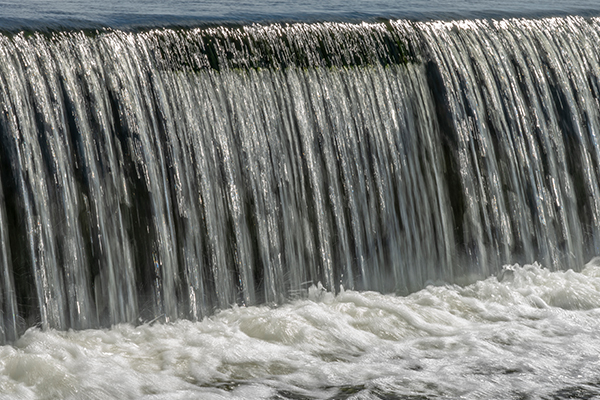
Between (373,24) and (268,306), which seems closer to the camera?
(268,306)

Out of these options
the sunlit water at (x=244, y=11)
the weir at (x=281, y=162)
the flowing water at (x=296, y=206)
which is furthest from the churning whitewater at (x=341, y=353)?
the sunlit water at (x=244, y=11)

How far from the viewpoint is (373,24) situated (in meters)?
6.75

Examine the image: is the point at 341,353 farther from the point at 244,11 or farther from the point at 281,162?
the point at 244,11

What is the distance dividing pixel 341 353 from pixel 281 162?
1542 mm

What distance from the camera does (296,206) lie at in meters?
5.98

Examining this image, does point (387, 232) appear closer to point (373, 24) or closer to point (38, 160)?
point (373, 24)

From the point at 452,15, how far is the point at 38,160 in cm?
381

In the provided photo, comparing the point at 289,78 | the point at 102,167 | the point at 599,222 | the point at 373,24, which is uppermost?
the point at 373,24

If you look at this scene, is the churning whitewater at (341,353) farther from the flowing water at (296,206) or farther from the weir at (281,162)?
the weir at (281,162)

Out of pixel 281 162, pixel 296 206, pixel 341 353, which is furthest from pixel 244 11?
pixel 341 353

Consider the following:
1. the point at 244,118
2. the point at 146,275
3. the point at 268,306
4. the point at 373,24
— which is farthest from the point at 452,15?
the point at 146,275

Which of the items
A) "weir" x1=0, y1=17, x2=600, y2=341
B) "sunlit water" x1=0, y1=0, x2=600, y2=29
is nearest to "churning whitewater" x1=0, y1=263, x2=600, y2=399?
"weir" x1=0, y1=17, x2=600, y2=341

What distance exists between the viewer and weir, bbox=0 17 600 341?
5.21m

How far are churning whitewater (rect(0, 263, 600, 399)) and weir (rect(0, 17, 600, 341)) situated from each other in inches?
11.5
